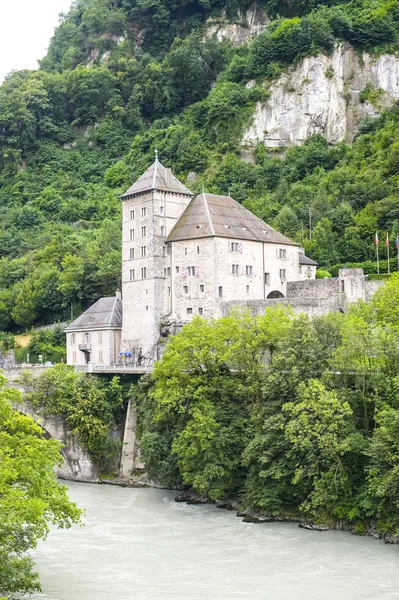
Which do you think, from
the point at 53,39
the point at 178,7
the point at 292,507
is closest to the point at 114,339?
the point at 292,507

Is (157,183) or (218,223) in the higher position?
(157,183)

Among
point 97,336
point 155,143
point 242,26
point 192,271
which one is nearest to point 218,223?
point 192,271

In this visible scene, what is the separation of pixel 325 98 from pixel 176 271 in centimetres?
4317

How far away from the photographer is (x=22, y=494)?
80.6 ft

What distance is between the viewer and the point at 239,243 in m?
61.8

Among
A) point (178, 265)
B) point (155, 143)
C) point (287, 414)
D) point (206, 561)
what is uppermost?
point (155, 143)

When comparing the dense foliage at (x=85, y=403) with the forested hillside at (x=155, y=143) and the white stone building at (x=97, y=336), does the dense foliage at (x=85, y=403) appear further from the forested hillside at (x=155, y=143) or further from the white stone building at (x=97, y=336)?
the forested hillside at (x=155, y=143)

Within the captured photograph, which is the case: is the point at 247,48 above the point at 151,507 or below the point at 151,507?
above

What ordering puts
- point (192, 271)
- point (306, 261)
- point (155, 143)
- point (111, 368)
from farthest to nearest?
point (155, 143)
point (306, 261)
point (192, 271)
point (111, 368)

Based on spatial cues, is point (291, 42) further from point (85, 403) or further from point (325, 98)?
point (85, 403)

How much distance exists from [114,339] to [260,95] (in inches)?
1775

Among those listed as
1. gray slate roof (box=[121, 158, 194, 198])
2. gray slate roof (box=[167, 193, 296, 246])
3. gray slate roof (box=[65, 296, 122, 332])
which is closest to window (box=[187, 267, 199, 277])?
gray slate roof (box=[167, 193, 296, 246])

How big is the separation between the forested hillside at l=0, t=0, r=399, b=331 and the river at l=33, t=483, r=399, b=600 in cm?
3933

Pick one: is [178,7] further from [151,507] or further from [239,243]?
[151,507]
